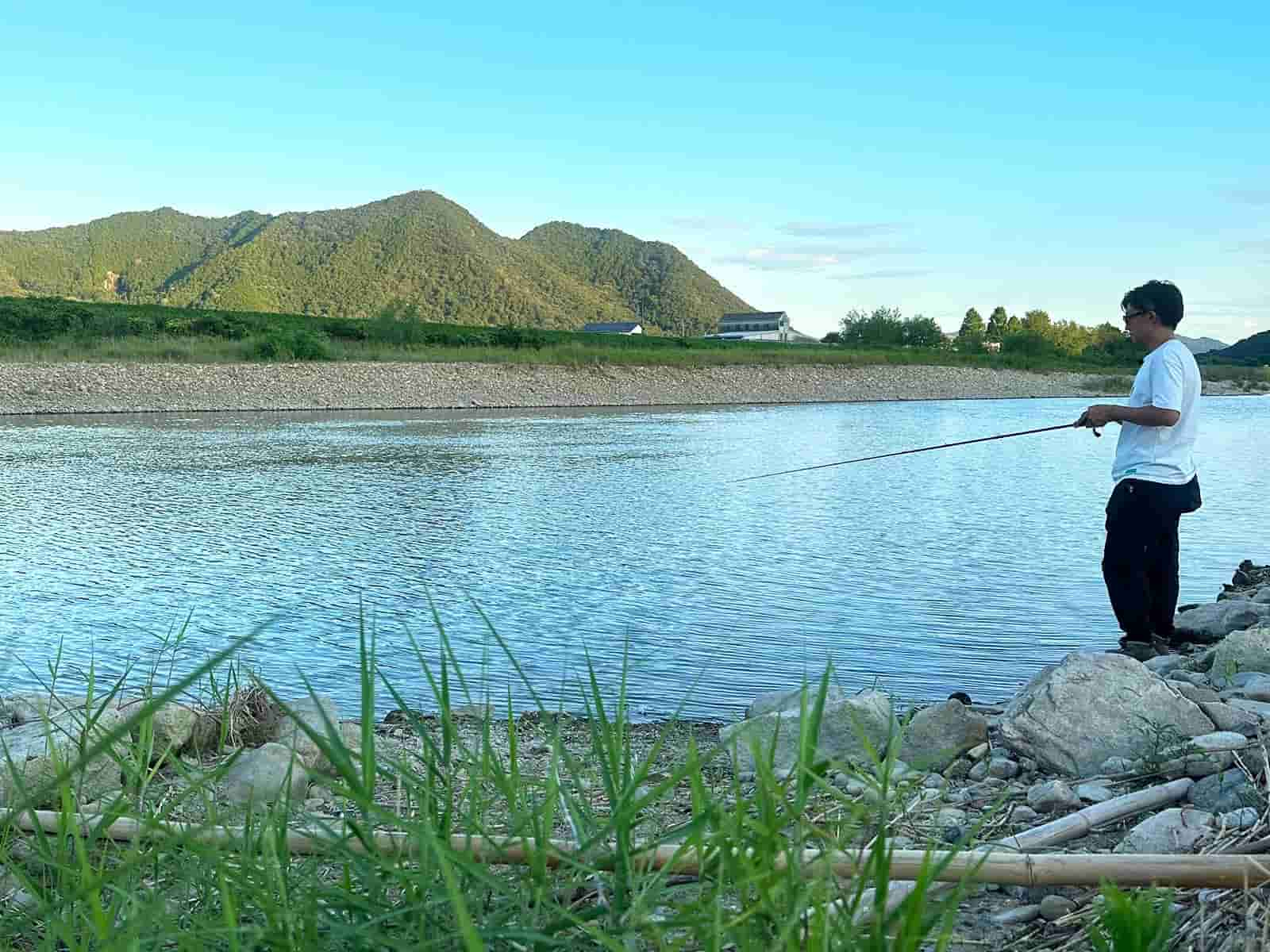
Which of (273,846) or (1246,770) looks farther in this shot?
(1246,770)

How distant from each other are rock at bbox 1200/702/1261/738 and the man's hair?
113 inches

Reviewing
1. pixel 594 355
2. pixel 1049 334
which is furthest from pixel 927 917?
pixel 1049 334

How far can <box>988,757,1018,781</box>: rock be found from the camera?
3977 millimetres

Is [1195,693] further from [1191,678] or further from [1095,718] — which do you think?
[1191,678]

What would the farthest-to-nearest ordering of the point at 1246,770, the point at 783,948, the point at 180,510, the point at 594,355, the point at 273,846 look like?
the point at 594,355 < the point at 180,510 < the point at 1246,770 < the point at 273,846 < the point at 783,948

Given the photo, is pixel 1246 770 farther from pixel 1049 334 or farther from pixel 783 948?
pixel 1049 334

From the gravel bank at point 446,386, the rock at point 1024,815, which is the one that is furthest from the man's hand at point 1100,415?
the gravel bank at point 446,386

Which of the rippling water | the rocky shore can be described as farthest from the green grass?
the rippling water

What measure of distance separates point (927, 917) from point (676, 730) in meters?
3.33

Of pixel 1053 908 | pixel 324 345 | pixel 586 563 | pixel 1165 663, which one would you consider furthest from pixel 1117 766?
pixel 324 345

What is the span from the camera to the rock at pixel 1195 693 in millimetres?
4332

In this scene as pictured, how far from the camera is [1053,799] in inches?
137

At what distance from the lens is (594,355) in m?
54.6

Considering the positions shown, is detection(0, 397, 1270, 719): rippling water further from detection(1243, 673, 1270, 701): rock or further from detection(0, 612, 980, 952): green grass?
detection(1243, 673, 1270, 701): rock
